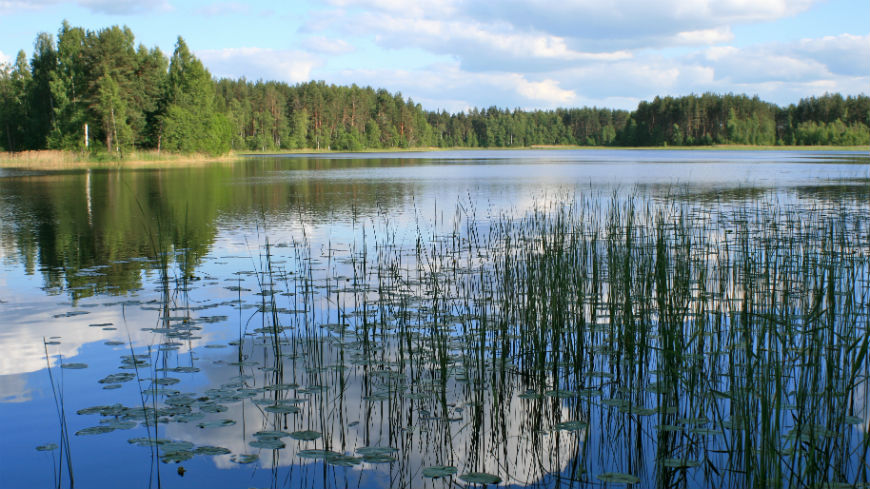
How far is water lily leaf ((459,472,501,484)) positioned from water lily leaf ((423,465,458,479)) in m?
0.06

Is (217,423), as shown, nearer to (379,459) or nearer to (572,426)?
(379,459)

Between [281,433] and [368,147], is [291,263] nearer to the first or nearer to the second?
[281,433]

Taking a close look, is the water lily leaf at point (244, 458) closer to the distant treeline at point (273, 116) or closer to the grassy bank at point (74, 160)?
the grassy bank at point (74, 160)

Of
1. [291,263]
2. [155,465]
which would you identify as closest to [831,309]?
[155,465]

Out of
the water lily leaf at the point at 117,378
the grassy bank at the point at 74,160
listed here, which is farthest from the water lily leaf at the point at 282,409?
the grassy bank at the point at 74,160

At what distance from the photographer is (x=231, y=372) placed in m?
4.91

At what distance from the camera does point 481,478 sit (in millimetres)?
3166

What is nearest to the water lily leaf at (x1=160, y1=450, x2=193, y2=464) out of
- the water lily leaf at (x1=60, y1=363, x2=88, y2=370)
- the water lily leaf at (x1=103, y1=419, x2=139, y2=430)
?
the water lily leaf at (x1=103, y1=419, x2=139, y2=430)

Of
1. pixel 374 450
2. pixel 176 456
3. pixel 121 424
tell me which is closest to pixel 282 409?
pixel 176 456

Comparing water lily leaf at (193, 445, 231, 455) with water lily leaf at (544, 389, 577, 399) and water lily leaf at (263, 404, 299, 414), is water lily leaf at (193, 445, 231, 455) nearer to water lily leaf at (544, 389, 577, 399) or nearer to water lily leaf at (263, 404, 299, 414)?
water lily leaf at (263, 404, 299, 414)

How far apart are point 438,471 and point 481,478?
22 cm

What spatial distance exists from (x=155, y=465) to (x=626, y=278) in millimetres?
3308

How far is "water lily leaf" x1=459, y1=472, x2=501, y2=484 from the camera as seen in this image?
3160 millimetres

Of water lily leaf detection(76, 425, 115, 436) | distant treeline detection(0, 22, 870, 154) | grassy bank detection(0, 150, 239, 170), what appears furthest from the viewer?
distant treeline detection(0, 22, 870, 154)
